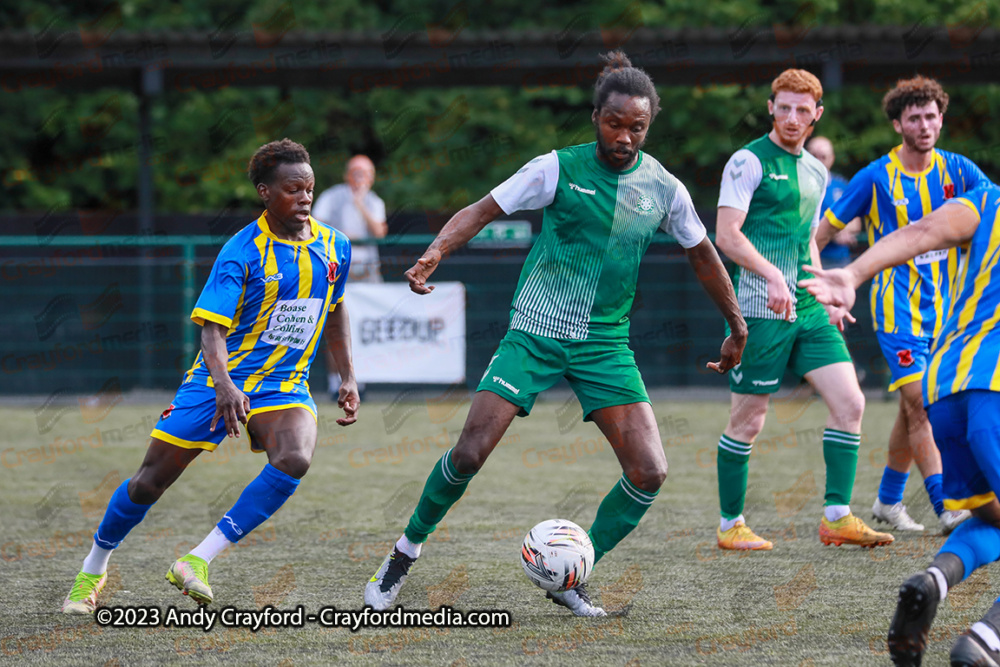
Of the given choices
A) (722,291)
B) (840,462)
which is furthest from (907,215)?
(722,291)

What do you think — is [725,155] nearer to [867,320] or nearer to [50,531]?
[867,320]

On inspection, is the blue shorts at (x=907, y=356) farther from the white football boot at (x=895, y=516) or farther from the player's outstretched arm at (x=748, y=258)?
the player's outstretched arm at (x=748, y=258)

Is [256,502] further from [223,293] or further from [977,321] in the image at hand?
[977,321]

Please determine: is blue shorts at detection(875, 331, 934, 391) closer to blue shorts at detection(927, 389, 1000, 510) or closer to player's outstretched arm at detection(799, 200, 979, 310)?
blue shorts at detection(927, 389, 1000, 510)

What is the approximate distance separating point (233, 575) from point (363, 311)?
23.3 ft

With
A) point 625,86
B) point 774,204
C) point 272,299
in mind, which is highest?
point 625,86

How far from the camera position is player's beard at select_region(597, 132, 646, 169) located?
4.63 m

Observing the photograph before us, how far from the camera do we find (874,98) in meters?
18.1

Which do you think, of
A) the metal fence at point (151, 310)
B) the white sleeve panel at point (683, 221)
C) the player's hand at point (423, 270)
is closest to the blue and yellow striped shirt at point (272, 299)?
the player's hand at point (423, 270)

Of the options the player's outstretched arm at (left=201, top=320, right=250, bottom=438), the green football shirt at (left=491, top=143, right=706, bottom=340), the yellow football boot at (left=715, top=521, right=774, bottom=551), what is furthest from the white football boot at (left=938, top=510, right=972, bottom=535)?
the player's outstretched arm at (left=201, top=320, right=250, bottom=438)

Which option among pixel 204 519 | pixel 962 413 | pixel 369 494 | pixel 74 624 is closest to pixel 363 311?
pixel 369 494

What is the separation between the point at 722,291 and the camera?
493cm

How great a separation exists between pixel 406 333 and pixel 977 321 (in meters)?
9.03

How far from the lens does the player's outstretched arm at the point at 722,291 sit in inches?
192
